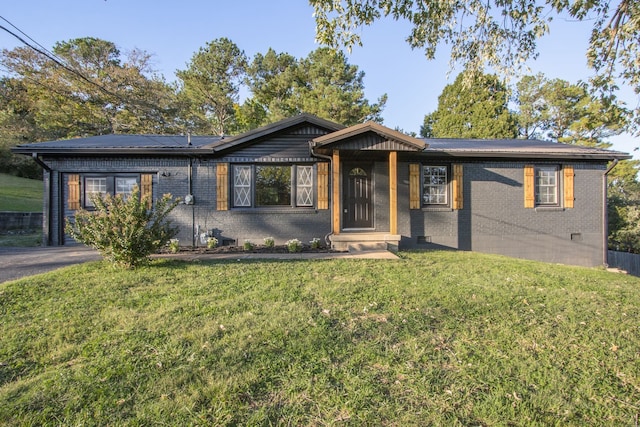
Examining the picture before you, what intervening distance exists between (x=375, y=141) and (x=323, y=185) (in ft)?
7.04

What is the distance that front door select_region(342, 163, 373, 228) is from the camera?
9.39 meters

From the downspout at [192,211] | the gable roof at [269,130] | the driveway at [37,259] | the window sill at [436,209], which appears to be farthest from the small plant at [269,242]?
the window sill at [436,209]

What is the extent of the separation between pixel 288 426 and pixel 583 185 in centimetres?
1168

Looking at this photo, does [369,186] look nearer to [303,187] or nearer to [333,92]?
[303,187]

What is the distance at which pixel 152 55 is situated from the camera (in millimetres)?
22031

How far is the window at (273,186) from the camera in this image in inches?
367

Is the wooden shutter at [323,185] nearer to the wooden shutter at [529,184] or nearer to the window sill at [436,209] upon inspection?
the window sill at [436,209]

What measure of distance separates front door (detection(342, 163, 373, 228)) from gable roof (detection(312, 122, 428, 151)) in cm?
152

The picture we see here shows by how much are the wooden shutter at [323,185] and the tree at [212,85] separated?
1663cm

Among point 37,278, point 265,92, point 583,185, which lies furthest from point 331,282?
point 265,92

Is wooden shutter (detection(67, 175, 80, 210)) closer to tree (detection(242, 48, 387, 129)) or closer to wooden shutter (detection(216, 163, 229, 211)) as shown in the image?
wooden shutter (detection(216, 163, 229, 211))

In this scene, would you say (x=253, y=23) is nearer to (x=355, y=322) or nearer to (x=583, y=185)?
(x=355, y=322)

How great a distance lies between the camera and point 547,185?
385 inches

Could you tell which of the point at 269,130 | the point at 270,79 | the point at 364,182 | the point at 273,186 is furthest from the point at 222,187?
the point at 270,79
